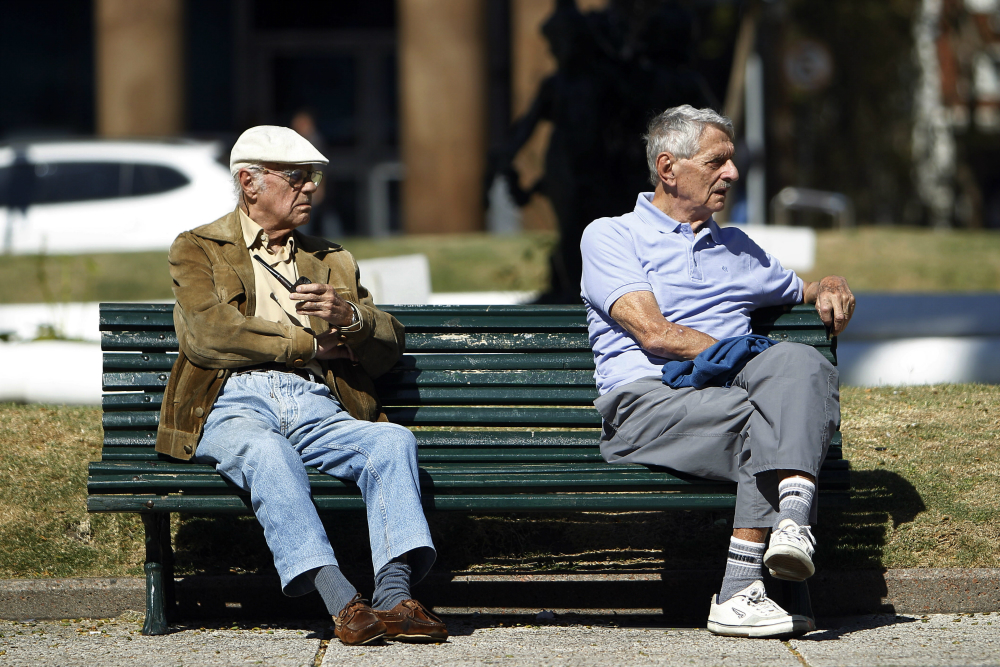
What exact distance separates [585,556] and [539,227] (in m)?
10.1

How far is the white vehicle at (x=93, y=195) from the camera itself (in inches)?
513

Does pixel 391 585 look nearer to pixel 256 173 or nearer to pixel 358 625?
pixel 358 625

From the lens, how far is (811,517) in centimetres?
374

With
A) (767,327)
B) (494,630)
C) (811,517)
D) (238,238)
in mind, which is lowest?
(494,630)

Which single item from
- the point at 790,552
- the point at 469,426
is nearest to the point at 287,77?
the point at 469,426

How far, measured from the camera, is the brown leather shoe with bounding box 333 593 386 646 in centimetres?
361

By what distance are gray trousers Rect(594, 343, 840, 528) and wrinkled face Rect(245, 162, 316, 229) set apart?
116cm

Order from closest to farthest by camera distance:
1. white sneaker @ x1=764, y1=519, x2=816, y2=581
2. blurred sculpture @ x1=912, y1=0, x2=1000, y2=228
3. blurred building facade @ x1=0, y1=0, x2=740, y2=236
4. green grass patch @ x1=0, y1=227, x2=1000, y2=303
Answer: white sneaker @ x1=764, y1=519, x2=816, y2=581, green grass patch @ x1=0, y1=227, x2=1000, y2=303, blurred building facade @ x1=0, y1=0, x2=740, y2=236, blurred sculpture @ x1=912, y1=0, x2=1000, y2=228

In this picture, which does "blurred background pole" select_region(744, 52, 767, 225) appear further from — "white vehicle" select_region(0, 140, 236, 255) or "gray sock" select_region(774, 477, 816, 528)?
"gray sock" select_region(774, 477, 816, 528)

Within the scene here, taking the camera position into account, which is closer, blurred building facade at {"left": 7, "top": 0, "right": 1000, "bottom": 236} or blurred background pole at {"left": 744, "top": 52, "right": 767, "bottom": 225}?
blurred building facade at {"left": 7, "top": 0, "right": 1000, "bottom": 236}

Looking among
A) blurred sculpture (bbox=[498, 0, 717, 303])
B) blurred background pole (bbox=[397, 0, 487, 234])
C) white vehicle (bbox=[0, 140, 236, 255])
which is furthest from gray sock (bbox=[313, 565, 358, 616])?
blurred background pole (bbox=[397, 0, 487, 234])

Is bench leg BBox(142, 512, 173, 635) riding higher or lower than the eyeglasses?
lower

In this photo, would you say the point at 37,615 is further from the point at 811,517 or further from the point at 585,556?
the point at 811,517

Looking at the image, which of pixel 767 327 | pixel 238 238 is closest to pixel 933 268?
pixel 767 327
